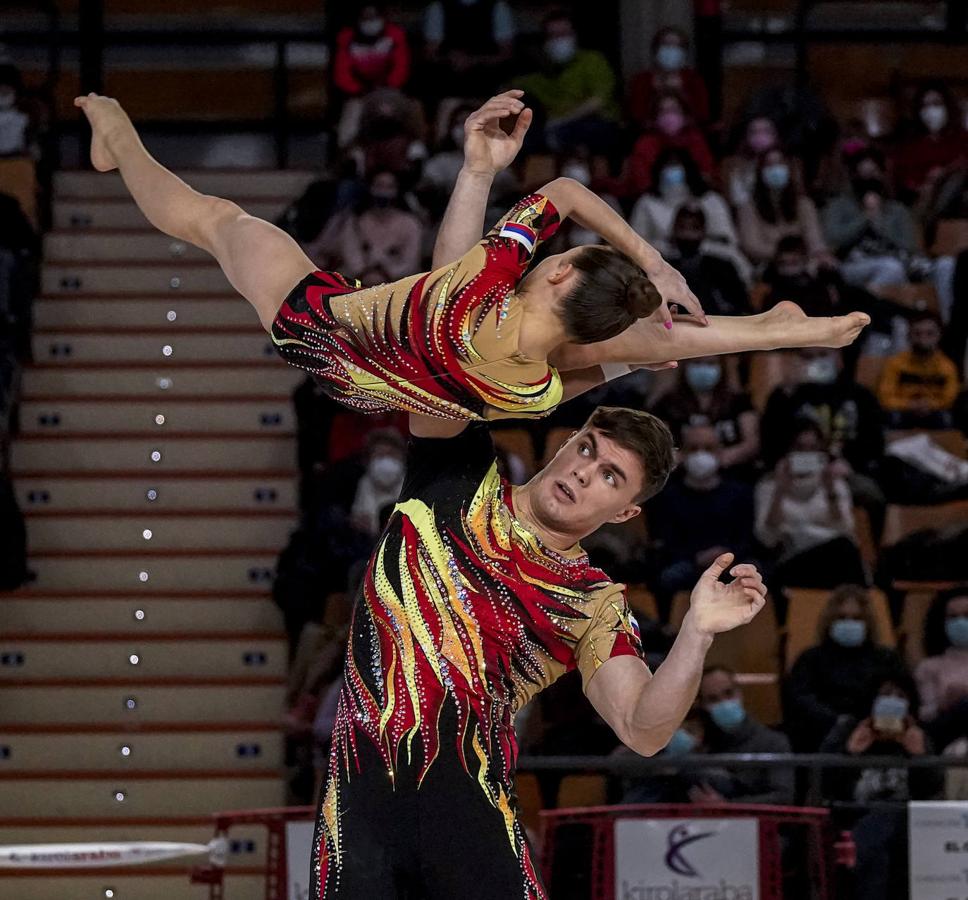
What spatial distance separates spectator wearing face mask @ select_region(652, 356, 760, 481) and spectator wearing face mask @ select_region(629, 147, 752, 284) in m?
0.88

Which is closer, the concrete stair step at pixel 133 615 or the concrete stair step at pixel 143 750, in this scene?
the concrete stair step at pixel 143 750

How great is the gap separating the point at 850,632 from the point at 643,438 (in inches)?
141

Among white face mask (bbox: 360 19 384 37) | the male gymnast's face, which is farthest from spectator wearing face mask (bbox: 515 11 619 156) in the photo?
the male gymnast's face

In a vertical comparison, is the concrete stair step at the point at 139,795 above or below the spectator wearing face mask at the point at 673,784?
below

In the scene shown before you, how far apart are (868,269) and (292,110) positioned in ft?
12.6

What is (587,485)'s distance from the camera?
3.55m

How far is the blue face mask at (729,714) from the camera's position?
659 centimetres

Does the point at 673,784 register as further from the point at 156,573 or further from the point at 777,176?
the point at 777,176

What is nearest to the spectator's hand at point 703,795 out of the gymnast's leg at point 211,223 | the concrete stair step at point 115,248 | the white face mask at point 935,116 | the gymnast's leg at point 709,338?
the gymnast's leg at point 709,338

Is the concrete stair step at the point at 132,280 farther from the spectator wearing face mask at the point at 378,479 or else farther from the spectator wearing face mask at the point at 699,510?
the spectator wearing face mask at the point at 699,510

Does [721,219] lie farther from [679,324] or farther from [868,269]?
[679,324]

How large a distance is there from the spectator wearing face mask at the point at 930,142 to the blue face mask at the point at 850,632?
3.69m

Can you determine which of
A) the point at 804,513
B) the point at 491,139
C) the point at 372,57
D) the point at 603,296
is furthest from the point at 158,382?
the point at 603,296

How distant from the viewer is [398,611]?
351 cm
